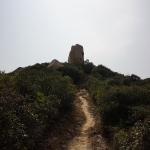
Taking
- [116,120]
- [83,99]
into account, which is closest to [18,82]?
[116,120]

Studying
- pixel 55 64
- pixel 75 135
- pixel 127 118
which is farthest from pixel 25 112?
pixel 55 64

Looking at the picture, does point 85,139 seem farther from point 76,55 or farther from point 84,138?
point 76,55

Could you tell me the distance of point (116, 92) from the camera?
12070mm

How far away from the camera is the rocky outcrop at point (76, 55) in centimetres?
3734

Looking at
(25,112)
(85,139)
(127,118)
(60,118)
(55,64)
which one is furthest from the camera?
(55,64)

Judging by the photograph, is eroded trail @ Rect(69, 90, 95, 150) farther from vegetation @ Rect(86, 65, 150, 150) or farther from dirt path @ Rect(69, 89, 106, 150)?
vegetation @ Rect(86, 65, 150, 150)

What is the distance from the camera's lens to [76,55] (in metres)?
37.3

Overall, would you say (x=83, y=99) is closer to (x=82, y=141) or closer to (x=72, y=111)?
(x=72, y=111)

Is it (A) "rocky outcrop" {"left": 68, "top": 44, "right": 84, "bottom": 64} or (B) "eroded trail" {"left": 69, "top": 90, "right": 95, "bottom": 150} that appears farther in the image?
(A) "rocky outcrop" {"left": 68, "top": 44, "right": 84, "bottom": 64}

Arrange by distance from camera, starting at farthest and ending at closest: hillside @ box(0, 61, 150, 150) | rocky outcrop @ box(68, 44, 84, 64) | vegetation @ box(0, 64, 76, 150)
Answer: rocky outcrop @ box(68, 44, 84, 64)
hillside @ box(0, 61, 150, 150)
vegetation @ box(0, 64, 76, 150)

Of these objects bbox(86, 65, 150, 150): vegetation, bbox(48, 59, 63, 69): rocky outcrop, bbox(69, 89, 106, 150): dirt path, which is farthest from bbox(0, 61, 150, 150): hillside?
bbox(48, 59, 63, 69): rocky outcrop

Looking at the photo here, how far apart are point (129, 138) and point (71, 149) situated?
3.11m

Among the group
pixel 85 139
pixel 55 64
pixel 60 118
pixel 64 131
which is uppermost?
pixel 55 64

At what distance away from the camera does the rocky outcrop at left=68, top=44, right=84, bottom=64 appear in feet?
123
